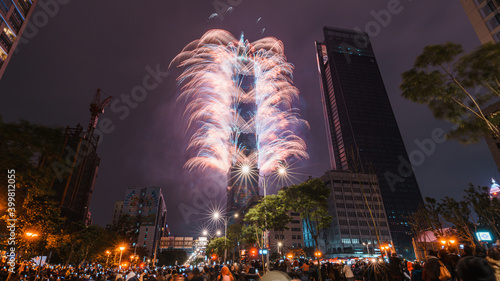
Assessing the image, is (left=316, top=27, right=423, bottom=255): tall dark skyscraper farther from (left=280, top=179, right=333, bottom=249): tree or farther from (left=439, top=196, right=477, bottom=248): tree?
(left=280, top=179, right=333, bottom=249): tree

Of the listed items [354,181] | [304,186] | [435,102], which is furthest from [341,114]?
[435,102]

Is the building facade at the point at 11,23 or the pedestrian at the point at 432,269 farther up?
the building facade at the point at 11,23

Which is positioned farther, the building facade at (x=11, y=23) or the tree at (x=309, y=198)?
the building facade at (x=11, y=23)

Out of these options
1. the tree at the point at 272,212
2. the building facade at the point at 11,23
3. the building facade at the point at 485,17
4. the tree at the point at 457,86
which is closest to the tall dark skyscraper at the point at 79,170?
the building facade at the point at 11,23

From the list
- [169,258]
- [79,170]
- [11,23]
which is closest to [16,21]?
[11,23]

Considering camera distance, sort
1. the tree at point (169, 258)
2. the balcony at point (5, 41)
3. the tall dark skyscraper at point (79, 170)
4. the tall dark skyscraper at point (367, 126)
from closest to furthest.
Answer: the balcony at point (5, 41) < the tall dark skyscraper at point (79, 170) < the tree at point (169, 258) < the tall dark skyscraper at point (367, 126)

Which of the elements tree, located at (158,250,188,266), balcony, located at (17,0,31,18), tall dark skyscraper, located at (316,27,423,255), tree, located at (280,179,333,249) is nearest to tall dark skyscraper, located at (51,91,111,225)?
balcony, located at (17,0,31,18)

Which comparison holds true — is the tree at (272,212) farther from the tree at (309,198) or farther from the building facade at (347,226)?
the building facade at (347,226)

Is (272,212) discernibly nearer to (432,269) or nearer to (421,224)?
(432,269)
